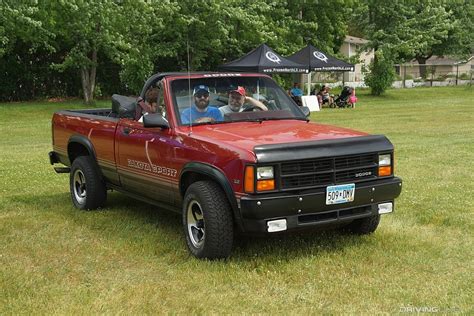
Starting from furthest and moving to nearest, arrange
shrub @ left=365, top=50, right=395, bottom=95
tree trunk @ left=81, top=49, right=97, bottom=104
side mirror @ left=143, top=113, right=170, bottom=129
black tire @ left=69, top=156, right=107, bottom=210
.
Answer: shrub @ left=365, top=50, right=395, bottom=95 → tree trunk @ left=81, top=49, right=97, bottom=104 → black tire @ left=69, top=156, right=107, bottom=210 → side mirror @ left=143, top=113, right=170, bottom=129

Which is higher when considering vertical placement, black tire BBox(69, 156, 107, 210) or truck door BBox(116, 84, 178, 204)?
truck door BBox(116, 84, 178, 204)

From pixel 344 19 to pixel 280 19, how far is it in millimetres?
5289

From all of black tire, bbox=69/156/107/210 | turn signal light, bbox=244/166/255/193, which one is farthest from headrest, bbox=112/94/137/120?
turn signal light, bbox=244/166/255/193

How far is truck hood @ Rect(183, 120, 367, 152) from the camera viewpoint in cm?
529

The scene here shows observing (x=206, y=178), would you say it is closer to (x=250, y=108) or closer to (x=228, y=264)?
(x=228, y=264)

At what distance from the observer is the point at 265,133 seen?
562 centimetres

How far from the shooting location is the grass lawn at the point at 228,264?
4.46 meters

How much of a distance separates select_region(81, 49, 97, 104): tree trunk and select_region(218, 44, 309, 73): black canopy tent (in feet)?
22.7

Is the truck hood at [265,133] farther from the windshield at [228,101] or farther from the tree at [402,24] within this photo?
the tree at [402,24]

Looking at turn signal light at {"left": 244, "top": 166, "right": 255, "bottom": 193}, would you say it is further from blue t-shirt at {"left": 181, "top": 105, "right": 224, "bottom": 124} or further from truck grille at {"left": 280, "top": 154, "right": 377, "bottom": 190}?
blue t-shirt at {"left": 181, "top": 105, "right": 224, "bottom": 124}

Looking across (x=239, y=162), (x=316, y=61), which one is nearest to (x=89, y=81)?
(x=316, y=61)

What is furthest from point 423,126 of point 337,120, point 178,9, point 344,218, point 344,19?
point 344,19

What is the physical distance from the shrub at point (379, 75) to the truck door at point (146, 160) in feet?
94.2

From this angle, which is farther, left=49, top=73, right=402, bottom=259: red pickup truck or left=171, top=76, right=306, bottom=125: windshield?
left=171, top=76, right=306, bottom=125: windshield
